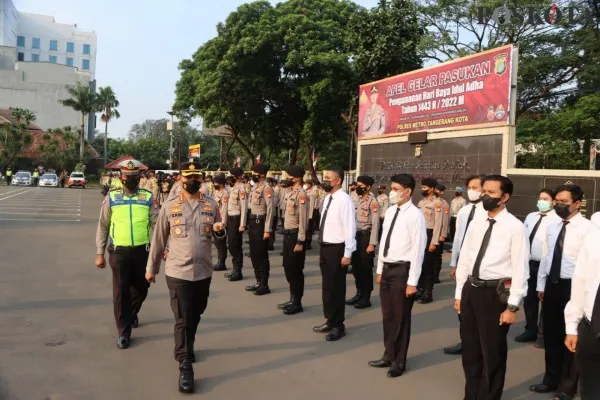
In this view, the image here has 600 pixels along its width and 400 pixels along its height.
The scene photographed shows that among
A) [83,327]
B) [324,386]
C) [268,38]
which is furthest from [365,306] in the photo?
[268,38]

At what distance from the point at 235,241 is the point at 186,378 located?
4872mm

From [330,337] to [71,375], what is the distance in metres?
2.57

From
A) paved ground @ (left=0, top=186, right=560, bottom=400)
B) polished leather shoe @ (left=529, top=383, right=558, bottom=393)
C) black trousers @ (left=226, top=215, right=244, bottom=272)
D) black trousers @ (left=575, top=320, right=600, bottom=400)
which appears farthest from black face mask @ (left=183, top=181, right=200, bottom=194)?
black trousers @ (left=226, top=215, right=244, bottom=272)

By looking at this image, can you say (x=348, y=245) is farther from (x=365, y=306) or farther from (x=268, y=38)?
(x=268, y=38)

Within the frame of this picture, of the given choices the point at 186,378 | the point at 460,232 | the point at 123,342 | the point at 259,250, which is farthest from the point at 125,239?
the point at 460,232

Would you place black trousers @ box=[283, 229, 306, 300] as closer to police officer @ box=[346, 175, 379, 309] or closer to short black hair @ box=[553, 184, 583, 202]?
police officer @ box=[346, 175, 379, 309]

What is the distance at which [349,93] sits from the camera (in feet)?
67.6

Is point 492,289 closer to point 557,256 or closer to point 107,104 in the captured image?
point 557,256

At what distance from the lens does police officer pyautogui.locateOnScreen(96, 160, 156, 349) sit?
5.22 m

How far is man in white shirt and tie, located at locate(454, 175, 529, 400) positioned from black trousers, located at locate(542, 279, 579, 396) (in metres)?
0.95

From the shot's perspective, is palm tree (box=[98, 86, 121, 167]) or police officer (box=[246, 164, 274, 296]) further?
palm tree (box=[98, 86, 121, 167])

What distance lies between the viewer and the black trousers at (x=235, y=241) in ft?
29.2

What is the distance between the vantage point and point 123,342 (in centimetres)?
514

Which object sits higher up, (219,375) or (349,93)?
(349,93)
